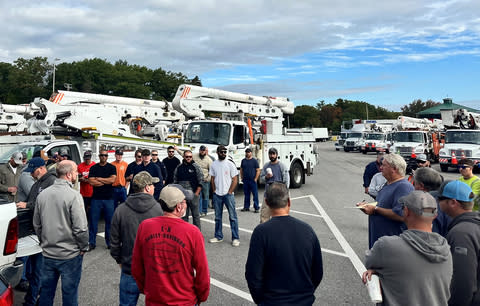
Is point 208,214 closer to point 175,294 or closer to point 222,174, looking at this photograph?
point 222,174

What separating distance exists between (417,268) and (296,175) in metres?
12.7

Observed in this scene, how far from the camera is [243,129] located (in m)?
13.0

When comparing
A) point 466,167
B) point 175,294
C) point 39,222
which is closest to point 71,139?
point 39,222

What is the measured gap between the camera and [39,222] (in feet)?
13.4

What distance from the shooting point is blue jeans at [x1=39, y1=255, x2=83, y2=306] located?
159 inches

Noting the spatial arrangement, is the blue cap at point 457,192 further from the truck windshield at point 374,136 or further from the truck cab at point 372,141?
the truck windshield at point 374,136

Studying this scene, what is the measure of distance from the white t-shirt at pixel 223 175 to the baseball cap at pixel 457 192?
4.80 m

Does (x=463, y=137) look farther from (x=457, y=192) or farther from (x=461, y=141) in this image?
(x=457, y=192)

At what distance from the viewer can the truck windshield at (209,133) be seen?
12648mm

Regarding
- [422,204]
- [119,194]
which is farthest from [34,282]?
[422,204]

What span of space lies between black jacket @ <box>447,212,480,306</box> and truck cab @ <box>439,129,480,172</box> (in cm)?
1929

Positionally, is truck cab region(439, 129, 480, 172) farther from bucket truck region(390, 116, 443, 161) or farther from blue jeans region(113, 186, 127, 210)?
blue jeans region(113, 186, 127, 210)

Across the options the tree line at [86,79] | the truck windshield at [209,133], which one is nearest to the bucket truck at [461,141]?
the truck windshield at [209,133]

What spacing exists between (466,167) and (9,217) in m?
5.85
